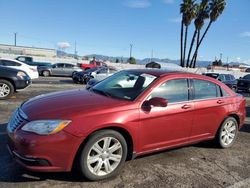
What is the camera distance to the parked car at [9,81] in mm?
10695

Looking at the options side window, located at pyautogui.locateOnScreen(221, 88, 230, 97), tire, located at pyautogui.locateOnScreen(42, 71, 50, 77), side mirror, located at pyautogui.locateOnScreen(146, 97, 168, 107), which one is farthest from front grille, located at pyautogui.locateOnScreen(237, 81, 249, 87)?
side mirror, located at pyautogui.locateOnScreen(146, 97, 168, 107)

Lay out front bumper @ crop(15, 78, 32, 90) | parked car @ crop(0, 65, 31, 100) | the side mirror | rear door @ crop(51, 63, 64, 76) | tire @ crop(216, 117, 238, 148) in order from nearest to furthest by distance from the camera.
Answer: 1. the side mirror
2. tire @ crop(216, 117, 238, 148)
3. parked car @ crop(0, 65, 31, 100)
4. front bumper @ crop(15, 78, 32, 90)
5. rear door @ crop(51, 63, 64, 76)

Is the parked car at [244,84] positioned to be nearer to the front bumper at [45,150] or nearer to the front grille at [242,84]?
the front grille at [242,84]

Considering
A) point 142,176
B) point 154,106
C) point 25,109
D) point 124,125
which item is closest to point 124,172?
point 142,176

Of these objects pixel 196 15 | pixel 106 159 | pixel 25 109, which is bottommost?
pixel 106 159

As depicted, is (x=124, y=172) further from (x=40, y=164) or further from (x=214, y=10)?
(x=214, y=10)

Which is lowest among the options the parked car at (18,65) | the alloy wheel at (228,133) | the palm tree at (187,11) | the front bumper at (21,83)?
the alloy wheel at (228,133)

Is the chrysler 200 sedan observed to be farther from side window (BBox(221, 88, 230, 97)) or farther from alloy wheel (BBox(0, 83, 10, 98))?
alloy wheel (BBox(0, 83, 10, 98))

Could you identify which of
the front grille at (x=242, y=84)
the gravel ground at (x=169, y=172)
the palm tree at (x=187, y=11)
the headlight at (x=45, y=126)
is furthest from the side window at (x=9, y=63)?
the palm tree at (x=187, y=11)

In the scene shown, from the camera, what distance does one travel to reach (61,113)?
3.99 m

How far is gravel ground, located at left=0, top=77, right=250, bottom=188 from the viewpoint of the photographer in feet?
13.3

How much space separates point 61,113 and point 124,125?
868mm

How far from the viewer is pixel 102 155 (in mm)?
4180

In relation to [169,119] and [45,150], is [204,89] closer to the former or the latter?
[169,119]
